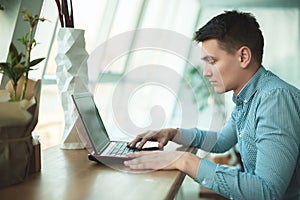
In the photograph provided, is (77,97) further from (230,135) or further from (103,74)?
(230,135)

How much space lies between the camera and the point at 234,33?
4.02 ft

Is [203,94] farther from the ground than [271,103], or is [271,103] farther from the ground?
[271,103]

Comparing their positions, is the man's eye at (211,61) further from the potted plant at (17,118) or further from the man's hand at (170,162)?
the potted plant at (17,118)

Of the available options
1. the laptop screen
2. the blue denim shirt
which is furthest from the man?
the laptop screen

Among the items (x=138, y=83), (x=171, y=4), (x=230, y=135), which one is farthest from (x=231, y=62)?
(x=171, y=4)

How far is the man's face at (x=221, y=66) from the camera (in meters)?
1.22

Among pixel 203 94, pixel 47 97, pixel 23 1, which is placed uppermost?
pixel 23 1

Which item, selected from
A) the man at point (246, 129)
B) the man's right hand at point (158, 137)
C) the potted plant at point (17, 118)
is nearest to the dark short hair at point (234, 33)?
the man at point (246, 129)

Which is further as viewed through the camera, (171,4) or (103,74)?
(171,4)

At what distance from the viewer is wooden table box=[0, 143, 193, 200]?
83cm

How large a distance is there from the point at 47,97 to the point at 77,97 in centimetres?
138

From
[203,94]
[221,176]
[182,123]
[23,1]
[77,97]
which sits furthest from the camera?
[203,94]

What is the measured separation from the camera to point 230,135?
148 centimetres

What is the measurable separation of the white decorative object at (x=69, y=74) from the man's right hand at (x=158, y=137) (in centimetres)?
19
